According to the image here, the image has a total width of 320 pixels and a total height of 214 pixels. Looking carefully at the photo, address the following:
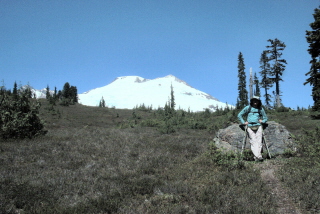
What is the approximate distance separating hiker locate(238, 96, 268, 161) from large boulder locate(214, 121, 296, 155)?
495mm

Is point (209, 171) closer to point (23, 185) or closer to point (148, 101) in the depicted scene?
point (23, 185)

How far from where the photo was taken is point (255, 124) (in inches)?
342

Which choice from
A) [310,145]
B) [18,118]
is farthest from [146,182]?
[18,118]

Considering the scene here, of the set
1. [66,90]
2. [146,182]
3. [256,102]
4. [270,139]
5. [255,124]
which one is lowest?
[146,182]

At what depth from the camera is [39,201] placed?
199 inches

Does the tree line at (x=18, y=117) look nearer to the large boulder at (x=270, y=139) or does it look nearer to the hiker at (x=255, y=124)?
the large boulder at (x=270, y=139)

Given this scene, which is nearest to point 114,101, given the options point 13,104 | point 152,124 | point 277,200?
point 152,124

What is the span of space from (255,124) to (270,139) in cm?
189

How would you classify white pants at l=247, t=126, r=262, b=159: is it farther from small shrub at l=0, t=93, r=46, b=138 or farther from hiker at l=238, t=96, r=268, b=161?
small shrub at l=0, t=93, r=46, b=138

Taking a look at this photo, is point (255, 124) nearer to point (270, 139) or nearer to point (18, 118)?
point (270, 139)

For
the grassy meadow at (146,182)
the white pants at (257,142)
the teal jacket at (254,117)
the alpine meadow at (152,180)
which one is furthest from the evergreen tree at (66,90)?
the white pants at (257,142)

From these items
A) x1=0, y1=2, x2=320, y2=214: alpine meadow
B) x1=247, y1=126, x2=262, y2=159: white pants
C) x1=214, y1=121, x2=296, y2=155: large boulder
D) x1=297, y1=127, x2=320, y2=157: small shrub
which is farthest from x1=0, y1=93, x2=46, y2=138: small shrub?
x1=297, y1=127, x2=320, y2=157: small shrub

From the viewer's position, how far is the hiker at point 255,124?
8.45 meters

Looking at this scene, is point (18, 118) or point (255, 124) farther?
point (18, 118)
